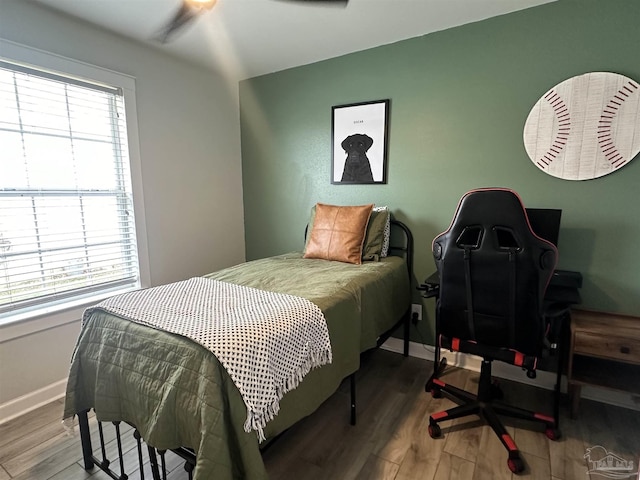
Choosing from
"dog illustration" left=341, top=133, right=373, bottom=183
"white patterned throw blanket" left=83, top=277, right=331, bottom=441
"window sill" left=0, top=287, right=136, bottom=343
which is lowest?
"window sill" left=0, top=287, right=136, bottom=343

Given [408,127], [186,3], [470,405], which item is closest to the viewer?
[470,405]

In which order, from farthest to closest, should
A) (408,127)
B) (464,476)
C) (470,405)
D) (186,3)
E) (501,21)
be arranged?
(408,127), (501,21), (186,3), (470,405), (464,476)

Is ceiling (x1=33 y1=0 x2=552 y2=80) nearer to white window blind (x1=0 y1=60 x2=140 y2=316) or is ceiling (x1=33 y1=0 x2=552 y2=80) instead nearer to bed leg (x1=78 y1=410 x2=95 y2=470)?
white window blind (x1=0 y1=60 x2=140 y2=316)

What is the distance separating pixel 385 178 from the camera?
8.70 ft

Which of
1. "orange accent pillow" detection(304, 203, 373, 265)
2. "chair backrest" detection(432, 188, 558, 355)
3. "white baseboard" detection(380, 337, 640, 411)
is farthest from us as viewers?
"orange accent pillow" detection(304, 203, 373, 265)

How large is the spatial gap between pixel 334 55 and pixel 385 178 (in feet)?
3.72

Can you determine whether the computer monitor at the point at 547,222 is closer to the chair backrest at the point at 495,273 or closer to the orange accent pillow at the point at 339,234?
the chair backrest at the point at 495,273

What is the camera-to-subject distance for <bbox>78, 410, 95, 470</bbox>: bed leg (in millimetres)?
1512

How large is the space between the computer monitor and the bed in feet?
3.16

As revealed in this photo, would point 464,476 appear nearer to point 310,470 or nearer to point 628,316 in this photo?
point 310,470

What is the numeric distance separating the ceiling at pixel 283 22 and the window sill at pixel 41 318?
6.10 ft

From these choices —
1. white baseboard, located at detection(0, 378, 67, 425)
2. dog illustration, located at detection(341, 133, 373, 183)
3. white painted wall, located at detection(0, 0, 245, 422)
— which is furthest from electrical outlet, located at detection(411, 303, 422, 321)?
white baseboard, located at detection(0, 378, 67, 425)

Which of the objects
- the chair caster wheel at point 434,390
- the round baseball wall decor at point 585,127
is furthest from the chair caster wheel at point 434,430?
the round baseball wall decor at point 585,127

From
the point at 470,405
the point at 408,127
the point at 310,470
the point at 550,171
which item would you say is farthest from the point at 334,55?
the point at 310,470
